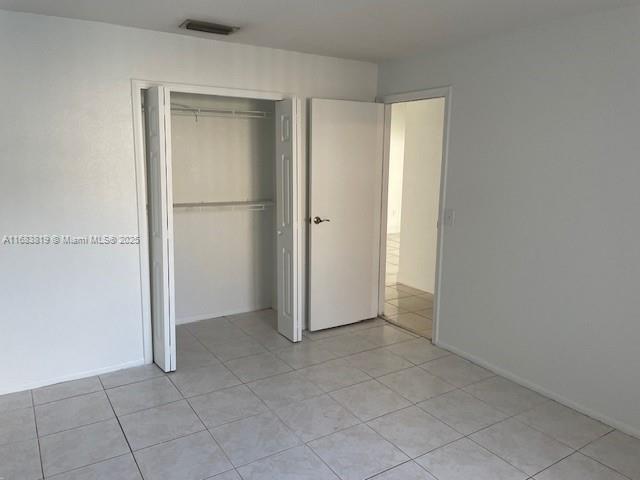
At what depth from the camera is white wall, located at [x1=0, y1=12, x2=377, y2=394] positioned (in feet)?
9.89

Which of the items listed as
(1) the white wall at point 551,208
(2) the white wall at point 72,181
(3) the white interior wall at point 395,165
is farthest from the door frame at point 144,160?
(3) the white interior wall at point 395,165

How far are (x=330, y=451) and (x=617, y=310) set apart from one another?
1802 mm

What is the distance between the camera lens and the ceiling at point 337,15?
8.77 ft

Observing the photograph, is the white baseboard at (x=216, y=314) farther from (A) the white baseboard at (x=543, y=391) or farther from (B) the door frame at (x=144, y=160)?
(A) the white baseboard at (x=543, y=391)

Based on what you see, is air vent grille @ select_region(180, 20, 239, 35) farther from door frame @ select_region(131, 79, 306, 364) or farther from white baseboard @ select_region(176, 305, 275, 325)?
white baseboard @ select_region(176, 305, 275, 325)

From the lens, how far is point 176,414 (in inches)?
116

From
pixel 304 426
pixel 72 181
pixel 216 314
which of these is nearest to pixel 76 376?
pixel 72 181

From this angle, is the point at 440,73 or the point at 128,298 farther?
the point at 440,73

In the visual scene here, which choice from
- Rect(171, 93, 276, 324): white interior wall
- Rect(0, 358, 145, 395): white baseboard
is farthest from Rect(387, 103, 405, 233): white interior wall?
Rect(0, 358, 145, 395): white baseboard

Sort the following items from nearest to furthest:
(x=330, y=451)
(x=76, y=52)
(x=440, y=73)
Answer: (x=330, y=451) → (x=76, y=52) → (x=440, y=73)

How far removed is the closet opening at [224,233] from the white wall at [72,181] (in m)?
0.21

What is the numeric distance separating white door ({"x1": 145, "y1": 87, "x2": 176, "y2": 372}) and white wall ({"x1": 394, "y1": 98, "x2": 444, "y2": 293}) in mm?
2920

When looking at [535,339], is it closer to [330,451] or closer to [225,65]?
[330,451]

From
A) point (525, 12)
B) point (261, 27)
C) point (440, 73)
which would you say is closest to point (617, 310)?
point (525, 12)
